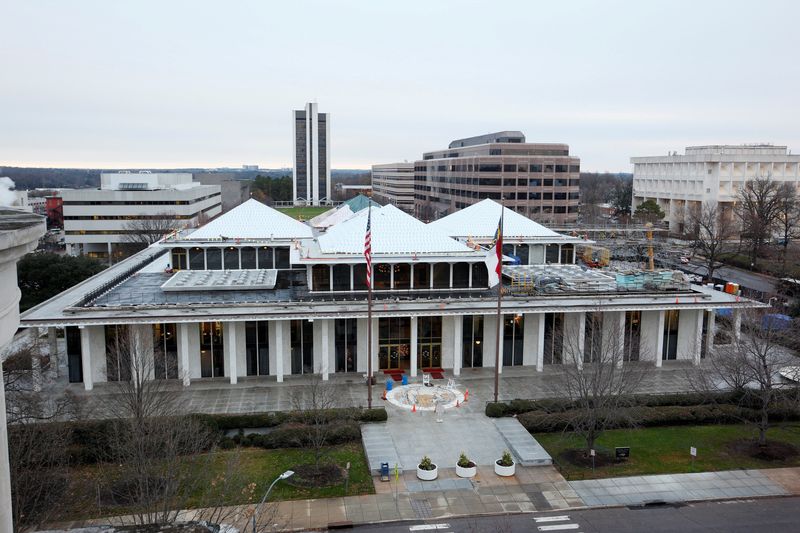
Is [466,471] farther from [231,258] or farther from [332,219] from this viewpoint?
[332,219]

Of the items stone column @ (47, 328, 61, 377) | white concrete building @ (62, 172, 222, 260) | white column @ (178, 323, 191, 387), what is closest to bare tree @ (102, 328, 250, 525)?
white column @ (178, 323, 191, 387)

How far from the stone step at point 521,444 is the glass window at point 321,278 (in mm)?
16795

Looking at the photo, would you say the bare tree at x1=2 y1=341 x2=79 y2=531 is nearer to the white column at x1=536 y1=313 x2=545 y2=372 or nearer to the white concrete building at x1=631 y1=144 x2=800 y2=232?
the white column at x1=536 y1=313 x2=545 y2=372

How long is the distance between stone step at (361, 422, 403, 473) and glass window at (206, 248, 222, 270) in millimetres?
25376

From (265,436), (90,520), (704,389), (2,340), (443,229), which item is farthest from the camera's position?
(443,229)

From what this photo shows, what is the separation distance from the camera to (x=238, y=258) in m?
56.3

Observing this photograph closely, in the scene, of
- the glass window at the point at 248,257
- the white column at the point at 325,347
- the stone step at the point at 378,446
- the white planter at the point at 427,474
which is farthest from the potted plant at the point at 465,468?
the glass window at the point at 248,257

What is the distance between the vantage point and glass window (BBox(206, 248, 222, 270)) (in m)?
55.7

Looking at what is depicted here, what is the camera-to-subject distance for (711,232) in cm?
8300

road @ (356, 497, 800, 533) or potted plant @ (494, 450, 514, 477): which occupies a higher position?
potted plant @ (494, 450, 514, 477)

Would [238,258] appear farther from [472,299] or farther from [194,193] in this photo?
[194,193]

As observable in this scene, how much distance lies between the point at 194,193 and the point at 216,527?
11988cm

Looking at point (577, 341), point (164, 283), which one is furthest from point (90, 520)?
point (577, 341)

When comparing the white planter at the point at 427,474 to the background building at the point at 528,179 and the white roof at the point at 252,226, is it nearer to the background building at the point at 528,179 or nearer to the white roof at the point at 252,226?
the white roof at the point at 252,226
